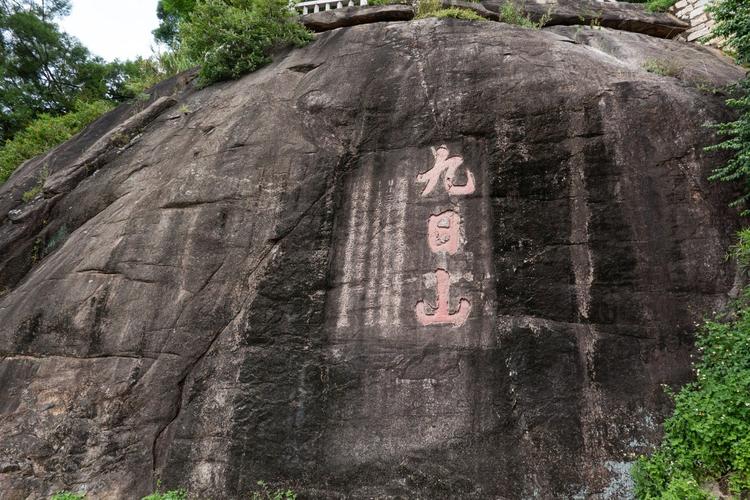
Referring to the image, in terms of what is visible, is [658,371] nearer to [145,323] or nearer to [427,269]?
[427,269]

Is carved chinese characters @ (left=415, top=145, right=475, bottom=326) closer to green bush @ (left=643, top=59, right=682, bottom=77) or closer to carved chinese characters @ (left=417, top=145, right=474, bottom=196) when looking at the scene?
carved chinese characters @ (left=417, top=145, right=474, bottom=196)

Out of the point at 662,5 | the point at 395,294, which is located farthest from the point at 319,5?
the point at 662,5

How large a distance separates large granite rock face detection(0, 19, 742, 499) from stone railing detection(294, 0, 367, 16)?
305 centimetres

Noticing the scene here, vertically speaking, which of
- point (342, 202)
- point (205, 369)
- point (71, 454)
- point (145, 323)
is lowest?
point (71, 454)

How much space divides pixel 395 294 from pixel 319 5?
6.82 m

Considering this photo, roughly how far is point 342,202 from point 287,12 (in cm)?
445

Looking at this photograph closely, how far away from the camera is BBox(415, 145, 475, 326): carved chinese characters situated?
578cm

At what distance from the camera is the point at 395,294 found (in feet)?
19.6

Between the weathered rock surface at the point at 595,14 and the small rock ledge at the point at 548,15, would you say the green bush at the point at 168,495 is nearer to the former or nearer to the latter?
the small rock ledge at the point at 548,15

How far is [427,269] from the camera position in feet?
19.7

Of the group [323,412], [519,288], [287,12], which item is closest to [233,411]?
[323,412]

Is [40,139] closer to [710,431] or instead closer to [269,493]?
[269,493]

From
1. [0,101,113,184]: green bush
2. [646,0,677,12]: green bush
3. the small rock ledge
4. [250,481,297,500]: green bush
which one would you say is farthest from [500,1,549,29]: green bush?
[0,101,113,184]: green bush

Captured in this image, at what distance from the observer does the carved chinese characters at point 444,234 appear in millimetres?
5781
